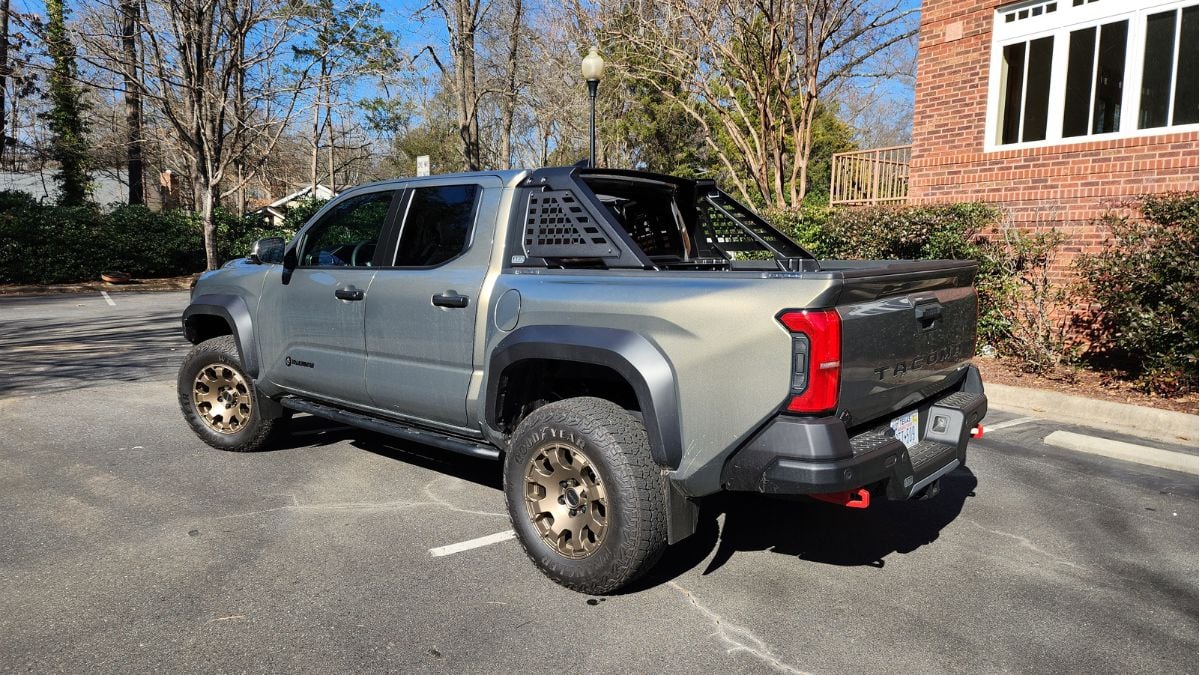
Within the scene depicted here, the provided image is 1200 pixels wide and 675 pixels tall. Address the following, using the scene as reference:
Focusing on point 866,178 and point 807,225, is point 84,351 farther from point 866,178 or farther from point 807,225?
point 866,178

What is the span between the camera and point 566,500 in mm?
3449

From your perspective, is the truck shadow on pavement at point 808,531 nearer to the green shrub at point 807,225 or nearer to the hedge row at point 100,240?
the green shrub at point 807,225

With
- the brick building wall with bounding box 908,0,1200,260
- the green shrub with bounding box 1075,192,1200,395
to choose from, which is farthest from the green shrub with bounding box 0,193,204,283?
the green shrub with bounding box 1075,192,1200,395

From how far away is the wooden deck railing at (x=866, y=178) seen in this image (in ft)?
47.6

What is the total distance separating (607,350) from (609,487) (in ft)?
1.79

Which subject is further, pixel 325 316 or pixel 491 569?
pixel 325 316

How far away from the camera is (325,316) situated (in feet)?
15.1

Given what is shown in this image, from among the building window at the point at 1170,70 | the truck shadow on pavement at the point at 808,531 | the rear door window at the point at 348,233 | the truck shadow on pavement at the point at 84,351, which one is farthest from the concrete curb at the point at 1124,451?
the truck shadow on pavement at the point at 84,351

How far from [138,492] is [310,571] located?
1716 mm

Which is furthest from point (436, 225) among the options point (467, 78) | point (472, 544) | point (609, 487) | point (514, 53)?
point (514, 53)

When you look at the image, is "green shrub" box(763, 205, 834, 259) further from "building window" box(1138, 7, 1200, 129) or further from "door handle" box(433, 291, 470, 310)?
"door handle" box(433, 291, 470, 310)

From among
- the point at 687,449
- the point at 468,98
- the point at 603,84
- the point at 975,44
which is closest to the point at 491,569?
the point at 687,449

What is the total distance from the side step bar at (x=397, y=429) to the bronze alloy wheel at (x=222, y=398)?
41cm

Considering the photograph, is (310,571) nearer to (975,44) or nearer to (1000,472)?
(1000,472)
